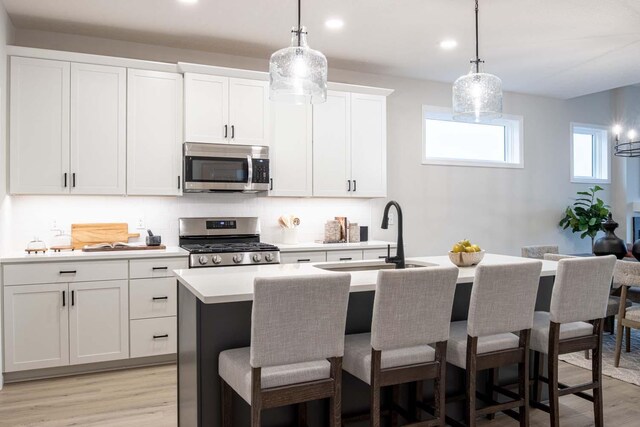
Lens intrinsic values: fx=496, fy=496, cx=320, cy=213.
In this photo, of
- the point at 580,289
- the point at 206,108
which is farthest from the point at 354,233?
the point at 580,289

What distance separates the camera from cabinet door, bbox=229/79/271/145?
4.50 metres

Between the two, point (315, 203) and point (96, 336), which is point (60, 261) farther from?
point (315, 203)

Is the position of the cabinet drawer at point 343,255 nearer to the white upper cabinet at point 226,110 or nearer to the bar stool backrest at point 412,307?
the white upper cabinet at point 226,110

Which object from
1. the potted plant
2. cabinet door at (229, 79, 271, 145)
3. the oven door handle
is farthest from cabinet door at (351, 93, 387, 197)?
the potted plant

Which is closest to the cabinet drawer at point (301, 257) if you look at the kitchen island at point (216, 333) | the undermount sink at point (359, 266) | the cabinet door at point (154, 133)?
the cabinet door at point (154, 133)

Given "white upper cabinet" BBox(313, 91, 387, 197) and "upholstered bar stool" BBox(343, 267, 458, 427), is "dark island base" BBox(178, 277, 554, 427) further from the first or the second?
"white upper cabinet" BBox(313, 91, 387, 197)

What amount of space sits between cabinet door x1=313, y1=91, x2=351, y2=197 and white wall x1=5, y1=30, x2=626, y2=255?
0.39 m

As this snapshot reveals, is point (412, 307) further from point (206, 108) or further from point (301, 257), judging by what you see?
point (206, 108)

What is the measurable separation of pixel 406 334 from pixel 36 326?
295 cm

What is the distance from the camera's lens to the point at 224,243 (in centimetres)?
479

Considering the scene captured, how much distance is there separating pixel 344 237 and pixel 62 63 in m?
2.95

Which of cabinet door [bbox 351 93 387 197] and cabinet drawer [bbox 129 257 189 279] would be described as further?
cabinet door [bbox 351 93 387 197]

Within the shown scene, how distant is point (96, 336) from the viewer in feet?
12.7

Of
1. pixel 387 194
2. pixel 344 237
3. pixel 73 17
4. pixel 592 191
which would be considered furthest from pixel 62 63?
pixel 592 191
